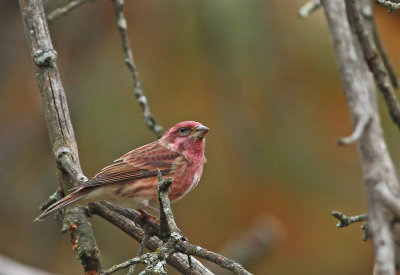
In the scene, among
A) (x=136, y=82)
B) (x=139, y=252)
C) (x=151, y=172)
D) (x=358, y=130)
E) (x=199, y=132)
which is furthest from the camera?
(x=199, y=132)

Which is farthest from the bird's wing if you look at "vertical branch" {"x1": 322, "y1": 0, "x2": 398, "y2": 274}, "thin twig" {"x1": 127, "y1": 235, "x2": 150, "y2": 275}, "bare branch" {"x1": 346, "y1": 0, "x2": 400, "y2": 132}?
"vertical branch" {"x1": 322, "y1": 0, "x2": 398, "y2": 274}

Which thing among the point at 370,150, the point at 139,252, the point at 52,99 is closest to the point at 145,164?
the point at 52,99

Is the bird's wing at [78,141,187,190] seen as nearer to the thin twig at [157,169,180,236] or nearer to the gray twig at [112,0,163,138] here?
the gray twig at [112,0,163,138]

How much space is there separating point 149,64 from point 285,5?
5.79 ft

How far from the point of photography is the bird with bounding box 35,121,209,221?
516cm

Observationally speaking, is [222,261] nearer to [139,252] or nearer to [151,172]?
[139,252]

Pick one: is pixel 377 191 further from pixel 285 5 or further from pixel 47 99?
pixel 285 5

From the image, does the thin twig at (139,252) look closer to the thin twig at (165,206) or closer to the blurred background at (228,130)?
the thin twig at (165,206)

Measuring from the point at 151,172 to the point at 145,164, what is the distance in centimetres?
14

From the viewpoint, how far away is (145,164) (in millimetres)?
5855

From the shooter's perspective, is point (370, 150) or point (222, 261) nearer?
point (370, 150)

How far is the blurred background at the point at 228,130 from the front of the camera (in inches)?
305

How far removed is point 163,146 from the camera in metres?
6.14

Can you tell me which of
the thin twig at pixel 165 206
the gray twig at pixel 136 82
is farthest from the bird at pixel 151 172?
the thin twig at pixel 165 206
